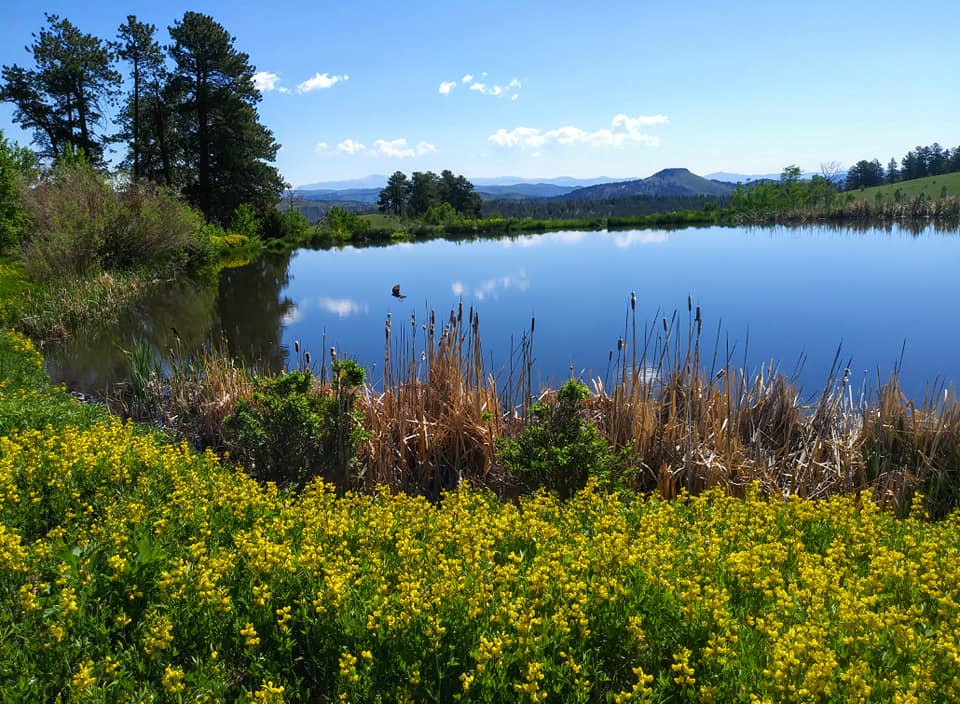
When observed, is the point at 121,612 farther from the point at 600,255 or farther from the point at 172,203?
the point at 600,255

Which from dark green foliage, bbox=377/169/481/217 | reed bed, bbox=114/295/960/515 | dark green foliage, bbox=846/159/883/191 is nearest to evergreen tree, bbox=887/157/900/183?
dark green foliage, bbox=846/159/883/191

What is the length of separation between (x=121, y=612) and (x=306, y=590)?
2.55ft

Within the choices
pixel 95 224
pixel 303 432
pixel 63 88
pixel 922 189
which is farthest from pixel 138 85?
pixel 922 189

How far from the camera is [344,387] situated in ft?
19.5

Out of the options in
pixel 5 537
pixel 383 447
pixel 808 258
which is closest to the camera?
pixel 5 537

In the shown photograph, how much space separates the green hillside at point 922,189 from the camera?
194ft

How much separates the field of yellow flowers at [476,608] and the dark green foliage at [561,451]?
119 cm

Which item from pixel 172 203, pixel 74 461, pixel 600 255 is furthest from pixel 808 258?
pixel 74 461

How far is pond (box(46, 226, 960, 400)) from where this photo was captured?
43.2 ft

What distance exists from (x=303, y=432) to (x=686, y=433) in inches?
131

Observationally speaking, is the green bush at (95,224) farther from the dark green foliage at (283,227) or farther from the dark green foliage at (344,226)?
the dark green foliage at (344,226)

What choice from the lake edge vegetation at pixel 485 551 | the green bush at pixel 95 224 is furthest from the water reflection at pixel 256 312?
the lake edge vegetation at pixel 485 551

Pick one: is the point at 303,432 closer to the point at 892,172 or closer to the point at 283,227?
the point at 283,227

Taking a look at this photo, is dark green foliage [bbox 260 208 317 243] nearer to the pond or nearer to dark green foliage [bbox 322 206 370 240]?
dark green foliage [bbox 322 206 370 240]
